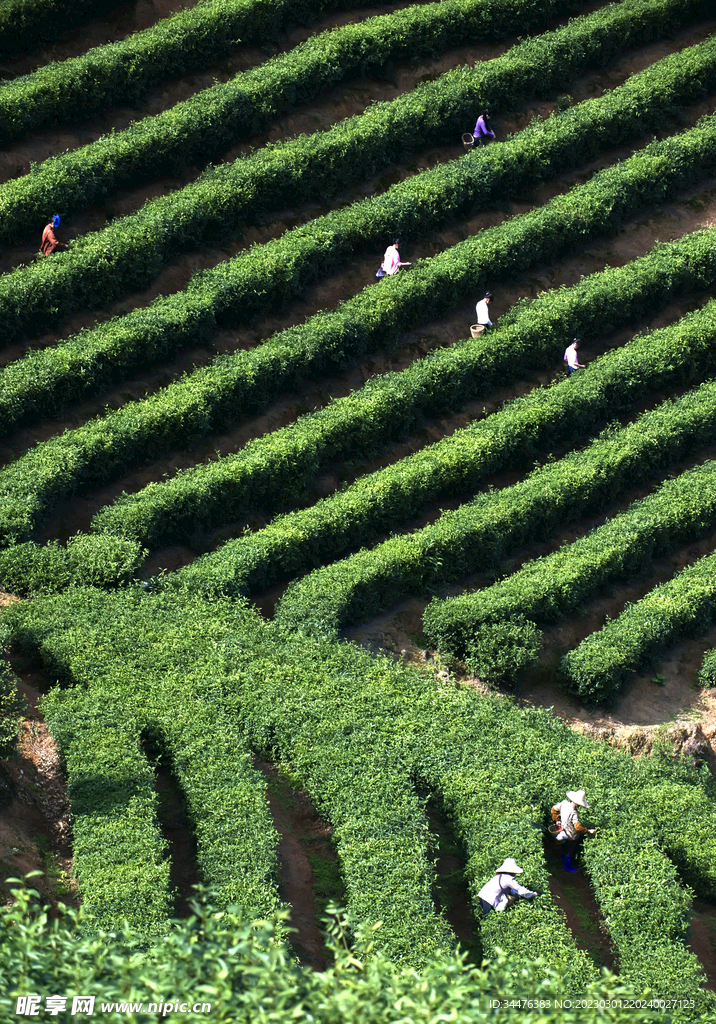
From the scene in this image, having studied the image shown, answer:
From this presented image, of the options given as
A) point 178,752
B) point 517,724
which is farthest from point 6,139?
point 517,724

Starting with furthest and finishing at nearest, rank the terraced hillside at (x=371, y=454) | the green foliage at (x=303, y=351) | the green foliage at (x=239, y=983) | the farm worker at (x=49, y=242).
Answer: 1. the farm worker at (x=49, y=242)
2. the green foliage at (x=303, y=351)
3. the terraced hillside at (x=371, y=454)
4. the green foliage at (x=239, y=983)

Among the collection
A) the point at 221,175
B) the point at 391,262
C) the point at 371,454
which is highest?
the point at 221,175

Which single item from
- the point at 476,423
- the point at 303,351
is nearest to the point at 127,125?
the point at 303,351

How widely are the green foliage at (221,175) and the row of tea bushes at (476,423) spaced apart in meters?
3.35

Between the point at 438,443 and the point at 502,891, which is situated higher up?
the point at 438,443

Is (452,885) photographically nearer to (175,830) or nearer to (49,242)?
(175,830)

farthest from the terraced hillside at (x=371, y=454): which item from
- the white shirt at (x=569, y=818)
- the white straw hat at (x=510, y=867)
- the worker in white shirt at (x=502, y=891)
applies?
the white shirt at (x=569, y=818)

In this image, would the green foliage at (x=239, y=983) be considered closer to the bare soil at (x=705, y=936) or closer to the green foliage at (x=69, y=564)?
the bare soil at (x=705, y=936)

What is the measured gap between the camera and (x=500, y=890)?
718 inches

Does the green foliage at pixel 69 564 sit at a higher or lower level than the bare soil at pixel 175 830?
higher

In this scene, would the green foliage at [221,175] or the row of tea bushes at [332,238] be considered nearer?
the row of tea bushes at [332,238]

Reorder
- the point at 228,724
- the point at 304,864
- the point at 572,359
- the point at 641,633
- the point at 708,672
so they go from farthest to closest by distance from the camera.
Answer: the point at 572,359 < the point at 708,672 < the point at 641,633 < the point at 228,724 < the point at 304,864

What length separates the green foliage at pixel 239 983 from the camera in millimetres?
11922

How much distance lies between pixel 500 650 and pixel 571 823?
405 cm
